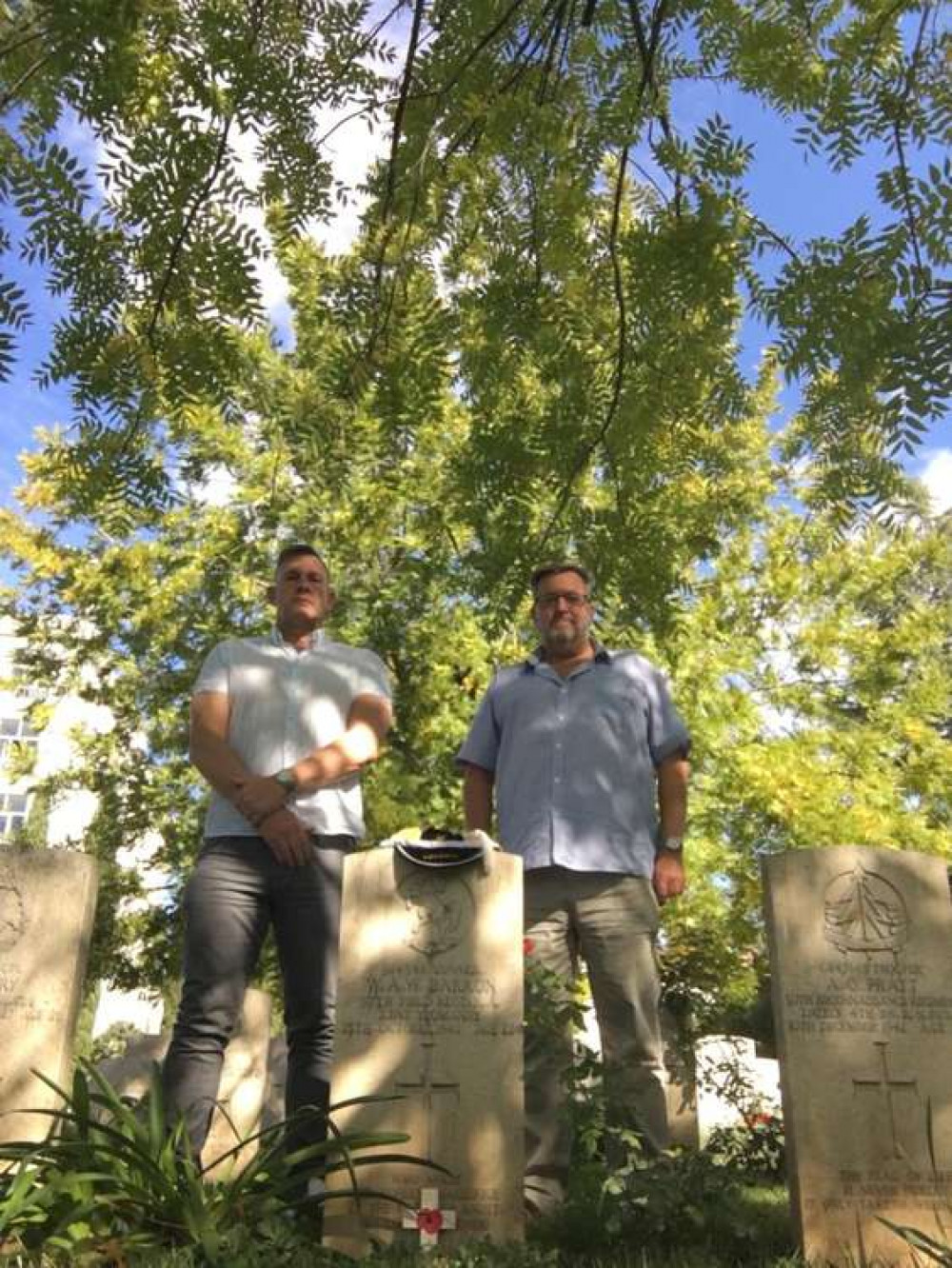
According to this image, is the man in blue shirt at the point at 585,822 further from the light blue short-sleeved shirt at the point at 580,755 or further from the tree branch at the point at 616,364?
the tree branch at the point at 616,364

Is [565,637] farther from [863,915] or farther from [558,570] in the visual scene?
[863,915]

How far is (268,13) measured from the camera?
4.31 m

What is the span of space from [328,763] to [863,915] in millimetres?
2020

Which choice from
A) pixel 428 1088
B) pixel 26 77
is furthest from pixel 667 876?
pixel 26 77

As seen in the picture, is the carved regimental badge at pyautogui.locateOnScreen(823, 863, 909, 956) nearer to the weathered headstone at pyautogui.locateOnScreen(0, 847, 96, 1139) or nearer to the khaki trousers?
the khaki trousers

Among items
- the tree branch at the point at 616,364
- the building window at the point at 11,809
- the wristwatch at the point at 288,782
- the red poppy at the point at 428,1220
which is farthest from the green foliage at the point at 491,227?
the building window at the point at 11,809

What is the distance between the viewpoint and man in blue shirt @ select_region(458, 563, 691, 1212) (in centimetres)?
406

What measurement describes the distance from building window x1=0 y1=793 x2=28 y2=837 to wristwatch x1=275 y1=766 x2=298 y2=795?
2542cm

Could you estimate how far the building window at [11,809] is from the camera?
27625 millimetres

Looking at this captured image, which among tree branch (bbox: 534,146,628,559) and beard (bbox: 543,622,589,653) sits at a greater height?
tree branch (bbox: 534,146,628,559)

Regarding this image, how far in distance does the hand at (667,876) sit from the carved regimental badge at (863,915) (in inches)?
25.1

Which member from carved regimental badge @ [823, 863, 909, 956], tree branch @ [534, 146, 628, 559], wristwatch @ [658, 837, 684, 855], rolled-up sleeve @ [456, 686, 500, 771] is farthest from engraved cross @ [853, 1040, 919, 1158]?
tree branch @ [534, 146, 628, 559]

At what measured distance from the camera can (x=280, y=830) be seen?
158 inches

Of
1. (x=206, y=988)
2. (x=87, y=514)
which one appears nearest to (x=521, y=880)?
(x=206, y=988)
